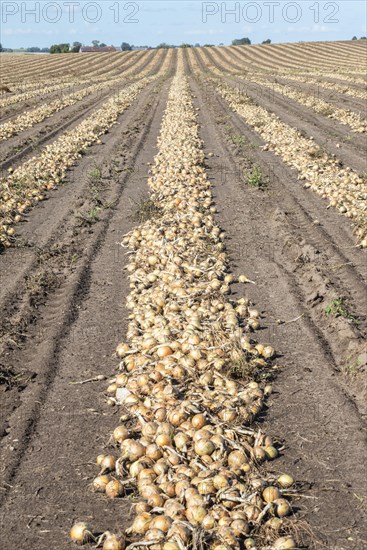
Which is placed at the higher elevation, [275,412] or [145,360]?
[145,360]

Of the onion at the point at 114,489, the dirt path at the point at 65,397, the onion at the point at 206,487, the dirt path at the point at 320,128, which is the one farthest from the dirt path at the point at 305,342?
the dirt path at the point at 320,128

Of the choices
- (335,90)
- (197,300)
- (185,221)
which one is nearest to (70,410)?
(197,300)

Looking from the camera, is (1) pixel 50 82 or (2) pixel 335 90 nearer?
(2) pixel 335 90

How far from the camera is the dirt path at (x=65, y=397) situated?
3822 mm

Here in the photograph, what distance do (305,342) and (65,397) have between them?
274 centimetres

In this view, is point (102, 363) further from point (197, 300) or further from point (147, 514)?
point (147, 514)

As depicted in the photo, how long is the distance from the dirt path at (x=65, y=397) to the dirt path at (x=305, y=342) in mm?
1501

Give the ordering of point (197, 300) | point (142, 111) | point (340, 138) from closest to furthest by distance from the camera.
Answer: point (197, 300) → point (340, 138) → point (142, 111)

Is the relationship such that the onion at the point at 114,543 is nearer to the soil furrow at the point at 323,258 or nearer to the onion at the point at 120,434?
the onion at the point at 120,434

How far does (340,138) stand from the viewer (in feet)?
56.1

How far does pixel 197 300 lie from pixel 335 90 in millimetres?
27559

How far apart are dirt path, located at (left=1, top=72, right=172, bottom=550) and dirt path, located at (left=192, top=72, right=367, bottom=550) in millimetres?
1501

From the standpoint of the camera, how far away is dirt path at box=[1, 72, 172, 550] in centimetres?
Answer: 382

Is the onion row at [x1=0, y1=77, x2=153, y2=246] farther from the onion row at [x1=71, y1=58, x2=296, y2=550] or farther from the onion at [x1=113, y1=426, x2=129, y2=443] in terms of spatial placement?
the onion at [x1=113, y1=426, x2=129, y2=443]
